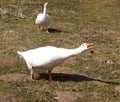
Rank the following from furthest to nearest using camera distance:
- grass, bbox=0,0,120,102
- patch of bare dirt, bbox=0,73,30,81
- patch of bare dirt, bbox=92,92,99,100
A: 1. patch of bare dirt, bbox=0,73,30,81
2. grass, bbox=0,0,120,102
3. patch of bare dirt, bbox=92,92,99,100

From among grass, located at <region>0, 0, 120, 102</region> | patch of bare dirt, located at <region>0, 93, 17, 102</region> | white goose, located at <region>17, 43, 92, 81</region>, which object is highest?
white goose, located at <region>17, 43, 92, 81</region>

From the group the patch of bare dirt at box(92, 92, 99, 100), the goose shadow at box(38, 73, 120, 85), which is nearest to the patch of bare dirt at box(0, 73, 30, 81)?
the goose shadow at box(38, 73, 120, 85)

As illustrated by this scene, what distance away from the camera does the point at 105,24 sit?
105 feet

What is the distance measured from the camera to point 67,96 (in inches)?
530

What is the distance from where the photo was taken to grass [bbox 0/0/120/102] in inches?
551

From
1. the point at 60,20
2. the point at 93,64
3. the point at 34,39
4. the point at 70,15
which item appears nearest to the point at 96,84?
the point at 93,64

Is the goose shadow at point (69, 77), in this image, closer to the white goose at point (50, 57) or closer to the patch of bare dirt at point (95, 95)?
the white goose at point (50, 57)

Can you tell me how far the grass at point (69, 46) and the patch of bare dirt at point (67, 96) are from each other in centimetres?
14

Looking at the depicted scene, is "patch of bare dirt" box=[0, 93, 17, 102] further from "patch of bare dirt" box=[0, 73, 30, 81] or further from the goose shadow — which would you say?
the goose shadow

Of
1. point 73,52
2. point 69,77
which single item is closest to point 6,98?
point 73,52

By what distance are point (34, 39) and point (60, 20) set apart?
9028 millimetres

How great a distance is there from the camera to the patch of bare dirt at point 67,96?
13220mm

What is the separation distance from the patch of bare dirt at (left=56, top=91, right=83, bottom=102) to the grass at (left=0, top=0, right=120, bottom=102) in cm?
14

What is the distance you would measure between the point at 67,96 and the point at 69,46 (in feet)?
28.7
